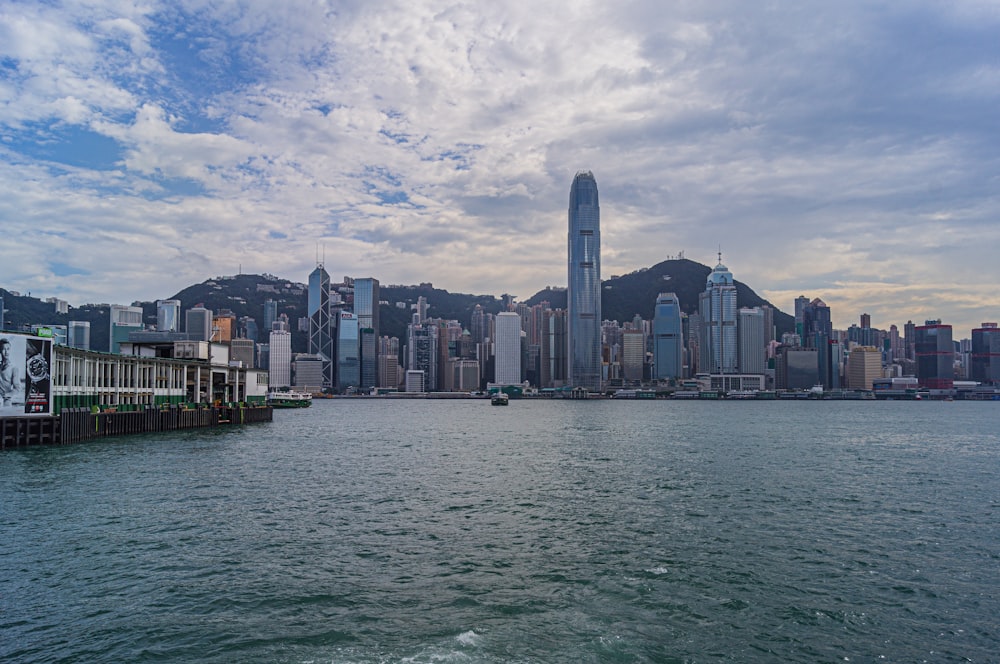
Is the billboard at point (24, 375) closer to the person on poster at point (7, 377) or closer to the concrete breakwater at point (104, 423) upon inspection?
the person on poster at point (7, 377)

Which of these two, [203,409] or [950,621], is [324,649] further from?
[203,409]

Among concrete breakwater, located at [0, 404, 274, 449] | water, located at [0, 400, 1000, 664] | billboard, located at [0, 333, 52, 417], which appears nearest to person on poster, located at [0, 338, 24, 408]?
billboard, located at [0, 333, 52, 417]

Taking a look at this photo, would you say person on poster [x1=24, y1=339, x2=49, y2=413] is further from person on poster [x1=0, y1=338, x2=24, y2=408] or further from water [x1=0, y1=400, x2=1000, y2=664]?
water [x1=0, y1=400, x2=1000, y2=664]

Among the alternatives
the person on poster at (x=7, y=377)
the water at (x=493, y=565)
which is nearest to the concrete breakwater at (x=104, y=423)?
the person on poster at (x=7, y=377)

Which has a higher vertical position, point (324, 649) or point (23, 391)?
point (23, 391)

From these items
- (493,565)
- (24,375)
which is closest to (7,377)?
(24,375)

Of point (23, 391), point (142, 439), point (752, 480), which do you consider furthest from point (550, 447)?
point (23, 391)

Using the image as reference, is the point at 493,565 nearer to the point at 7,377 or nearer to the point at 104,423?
the point at 7,377
